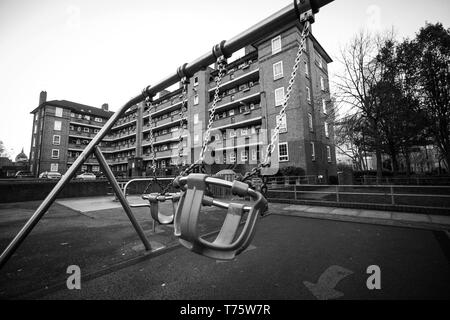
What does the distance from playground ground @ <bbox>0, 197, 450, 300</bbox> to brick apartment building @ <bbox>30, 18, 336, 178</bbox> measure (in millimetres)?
7686

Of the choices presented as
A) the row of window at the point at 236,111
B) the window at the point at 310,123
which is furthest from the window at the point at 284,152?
the row of window at the point at 236,111

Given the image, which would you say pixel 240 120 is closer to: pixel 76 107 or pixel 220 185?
pixel 220 185

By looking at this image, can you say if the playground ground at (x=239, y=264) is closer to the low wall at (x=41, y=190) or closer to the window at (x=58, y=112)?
the low wall at (x=41, y=190)

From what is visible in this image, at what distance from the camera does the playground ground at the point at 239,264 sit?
2461mm

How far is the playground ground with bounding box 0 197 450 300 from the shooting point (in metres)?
2.46

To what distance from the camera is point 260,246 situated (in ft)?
13.5

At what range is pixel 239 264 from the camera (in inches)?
129

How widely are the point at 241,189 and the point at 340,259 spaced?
314cm

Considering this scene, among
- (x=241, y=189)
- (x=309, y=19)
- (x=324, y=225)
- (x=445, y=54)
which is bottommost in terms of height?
(x=324, y=225)

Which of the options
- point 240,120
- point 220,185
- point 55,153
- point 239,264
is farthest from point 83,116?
point 220,185

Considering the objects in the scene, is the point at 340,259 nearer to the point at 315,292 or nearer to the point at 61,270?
the point at 315,292

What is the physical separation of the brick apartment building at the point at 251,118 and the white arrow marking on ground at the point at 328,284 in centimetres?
908

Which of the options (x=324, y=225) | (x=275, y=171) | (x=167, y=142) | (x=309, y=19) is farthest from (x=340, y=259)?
(x=167, y=142)
